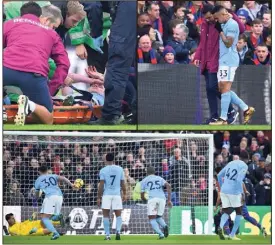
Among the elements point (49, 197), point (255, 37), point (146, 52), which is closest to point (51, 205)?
point (49, 197)

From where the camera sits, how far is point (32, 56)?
3388cm

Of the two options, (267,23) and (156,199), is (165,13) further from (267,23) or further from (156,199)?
(156,199)

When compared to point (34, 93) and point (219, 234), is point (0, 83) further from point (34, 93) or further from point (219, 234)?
point (219, 234)

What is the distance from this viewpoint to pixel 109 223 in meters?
34.3

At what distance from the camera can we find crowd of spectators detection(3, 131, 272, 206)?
34.6 meters

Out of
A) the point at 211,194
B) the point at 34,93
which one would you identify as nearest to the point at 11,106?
the point at 34,93

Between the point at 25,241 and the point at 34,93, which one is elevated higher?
the point at 34,93

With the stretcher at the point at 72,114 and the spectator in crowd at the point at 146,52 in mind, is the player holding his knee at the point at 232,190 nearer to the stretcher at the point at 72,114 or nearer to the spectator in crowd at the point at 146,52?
the spectator in crowd at the point at 146,52

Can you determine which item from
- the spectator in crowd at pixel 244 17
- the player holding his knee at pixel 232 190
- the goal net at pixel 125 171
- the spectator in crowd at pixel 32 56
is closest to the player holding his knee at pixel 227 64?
the spectator in crowd at pixel 244 17

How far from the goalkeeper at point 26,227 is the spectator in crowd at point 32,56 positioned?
1.49m

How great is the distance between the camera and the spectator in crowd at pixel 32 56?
33812 mm

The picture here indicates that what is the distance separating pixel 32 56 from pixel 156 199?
2.84 metres

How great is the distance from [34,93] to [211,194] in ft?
10.3

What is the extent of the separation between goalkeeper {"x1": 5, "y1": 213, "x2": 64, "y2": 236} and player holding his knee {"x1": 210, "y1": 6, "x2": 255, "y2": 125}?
2957 mm
